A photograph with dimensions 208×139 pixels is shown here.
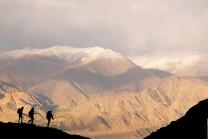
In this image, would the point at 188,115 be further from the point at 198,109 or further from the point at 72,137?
the point at 72,137

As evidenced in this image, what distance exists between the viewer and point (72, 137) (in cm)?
10625

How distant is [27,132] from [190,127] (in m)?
29.6

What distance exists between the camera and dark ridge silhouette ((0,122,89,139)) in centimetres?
9669

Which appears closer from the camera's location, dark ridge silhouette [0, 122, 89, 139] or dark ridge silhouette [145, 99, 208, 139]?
dark ridge silhouette [0, 122, 89, 139]

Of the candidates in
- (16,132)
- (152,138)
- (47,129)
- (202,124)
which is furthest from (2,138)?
(202,124)

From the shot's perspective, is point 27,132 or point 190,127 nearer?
point 190,127

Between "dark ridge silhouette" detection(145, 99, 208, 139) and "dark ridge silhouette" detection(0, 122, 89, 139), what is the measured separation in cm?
1801

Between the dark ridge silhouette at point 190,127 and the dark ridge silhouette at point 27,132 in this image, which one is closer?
the dark ridge silhouette at point 27,132

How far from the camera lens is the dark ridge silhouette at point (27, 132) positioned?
96688 mm

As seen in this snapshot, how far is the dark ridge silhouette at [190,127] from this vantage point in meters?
97.2

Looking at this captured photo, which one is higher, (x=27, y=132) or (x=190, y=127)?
(x=190, y=127)

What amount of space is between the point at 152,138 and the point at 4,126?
2766 cm

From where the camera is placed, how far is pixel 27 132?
101 m

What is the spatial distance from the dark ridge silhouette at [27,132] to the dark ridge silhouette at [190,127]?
59.1 feet
